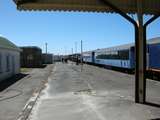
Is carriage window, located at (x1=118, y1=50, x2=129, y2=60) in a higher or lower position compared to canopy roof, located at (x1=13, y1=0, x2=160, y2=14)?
lower

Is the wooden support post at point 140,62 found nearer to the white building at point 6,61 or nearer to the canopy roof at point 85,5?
the canopy roof at point 85,5

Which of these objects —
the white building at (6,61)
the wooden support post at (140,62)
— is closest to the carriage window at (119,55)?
the white building at (6,61)

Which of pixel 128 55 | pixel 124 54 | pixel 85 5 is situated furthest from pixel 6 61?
pixel 85 5

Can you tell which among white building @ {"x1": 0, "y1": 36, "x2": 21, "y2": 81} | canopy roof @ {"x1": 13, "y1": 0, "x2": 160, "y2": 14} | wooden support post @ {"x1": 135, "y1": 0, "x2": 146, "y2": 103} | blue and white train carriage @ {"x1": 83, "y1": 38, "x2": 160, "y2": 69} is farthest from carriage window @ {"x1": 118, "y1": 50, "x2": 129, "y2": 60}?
wooden support post @ {"x1": 135, "y1": 0, "x2": 146, "y2": 103}

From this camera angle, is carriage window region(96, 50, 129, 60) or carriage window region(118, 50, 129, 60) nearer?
carriage window region(118, 50, 129, 60)

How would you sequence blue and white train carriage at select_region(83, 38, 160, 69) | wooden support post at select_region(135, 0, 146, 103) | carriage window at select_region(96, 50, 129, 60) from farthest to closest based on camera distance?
carriage window at select_region(96, 50, 129, 60)
blue and white train carriage at select_region(83, 38, 160, 69)
wooden support post at select_region(135, 0, 146, 103)

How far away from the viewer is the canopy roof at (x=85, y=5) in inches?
584

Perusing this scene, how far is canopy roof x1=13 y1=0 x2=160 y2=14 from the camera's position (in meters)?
14.8

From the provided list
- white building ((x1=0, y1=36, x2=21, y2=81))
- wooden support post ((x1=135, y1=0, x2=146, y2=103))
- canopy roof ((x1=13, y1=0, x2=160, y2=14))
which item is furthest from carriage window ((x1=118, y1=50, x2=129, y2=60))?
wooden support post ((x1=135, y1=0, x2=146, y2=103))

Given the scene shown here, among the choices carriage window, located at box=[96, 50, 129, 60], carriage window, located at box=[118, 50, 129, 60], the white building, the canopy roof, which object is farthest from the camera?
carriage window, located at box=[96, 50, 129, 60]

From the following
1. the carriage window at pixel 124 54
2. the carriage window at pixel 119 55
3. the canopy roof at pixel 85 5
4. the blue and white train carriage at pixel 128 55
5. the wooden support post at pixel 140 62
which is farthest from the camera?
the carriage window at pixel 119 55

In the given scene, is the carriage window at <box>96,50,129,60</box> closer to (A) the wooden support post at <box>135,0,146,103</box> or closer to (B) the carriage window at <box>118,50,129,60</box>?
(B) the carriage window at <box>118,50,129,60</box>

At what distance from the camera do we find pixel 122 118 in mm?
12156

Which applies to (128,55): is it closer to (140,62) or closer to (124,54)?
(124,54)
